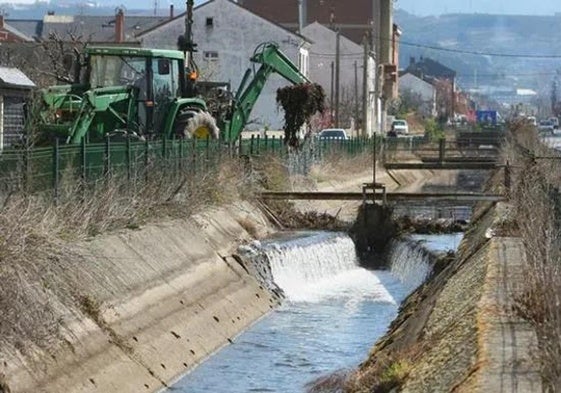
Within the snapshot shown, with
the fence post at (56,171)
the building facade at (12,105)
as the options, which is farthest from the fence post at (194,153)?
the fence post at (56,171)

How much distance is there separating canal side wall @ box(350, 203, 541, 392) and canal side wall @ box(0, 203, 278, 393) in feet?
10.2

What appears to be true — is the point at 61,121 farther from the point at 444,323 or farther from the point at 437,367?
the point at 437,367

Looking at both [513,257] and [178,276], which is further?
[178,276]

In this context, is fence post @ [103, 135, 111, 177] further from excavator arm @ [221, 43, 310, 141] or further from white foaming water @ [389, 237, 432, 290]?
excavator arm @ [221, 43, 310, 141]

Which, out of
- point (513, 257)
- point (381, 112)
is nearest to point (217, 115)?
point (513, 257)

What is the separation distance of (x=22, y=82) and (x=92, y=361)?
21.4 m

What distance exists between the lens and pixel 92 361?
61.0ft

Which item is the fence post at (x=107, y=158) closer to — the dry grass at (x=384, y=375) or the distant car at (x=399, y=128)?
the dry grass at (x=384, y=375)

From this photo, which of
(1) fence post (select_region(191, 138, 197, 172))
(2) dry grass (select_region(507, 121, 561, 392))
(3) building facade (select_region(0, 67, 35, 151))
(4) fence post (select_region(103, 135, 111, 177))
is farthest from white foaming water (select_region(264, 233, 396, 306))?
(2) dry grass (select_region(507, 121, 561, 392))

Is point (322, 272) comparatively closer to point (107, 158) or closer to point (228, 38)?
point (107, 158)

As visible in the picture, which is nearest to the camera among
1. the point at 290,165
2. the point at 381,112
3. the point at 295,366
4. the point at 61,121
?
the point at 295,366

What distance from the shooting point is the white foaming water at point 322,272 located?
112ft

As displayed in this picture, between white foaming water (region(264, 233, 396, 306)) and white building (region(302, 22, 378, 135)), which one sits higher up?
white building (region(302, 22, 378, 135))

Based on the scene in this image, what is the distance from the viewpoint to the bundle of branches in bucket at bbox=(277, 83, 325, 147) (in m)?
47.7
